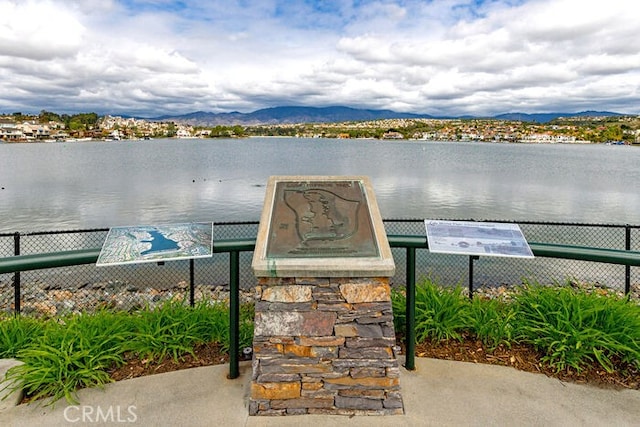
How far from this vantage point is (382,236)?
356cm

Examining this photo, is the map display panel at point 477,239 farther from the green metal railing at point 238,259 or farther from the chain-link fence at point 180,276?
the chain-link fence at point 180,276

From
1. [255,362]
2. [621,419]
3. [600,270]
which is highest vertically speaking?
[255,362]

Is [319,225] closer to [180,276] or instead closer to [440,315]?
[440,315]

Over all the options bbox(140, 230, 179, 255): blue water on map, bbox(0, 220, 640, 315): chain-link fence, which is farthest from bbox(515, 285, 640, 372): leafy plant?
bbox(0, 220, 640, 315): chain-link fence

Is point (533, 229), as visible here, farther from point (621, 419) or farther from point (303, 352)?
point (303, 352)

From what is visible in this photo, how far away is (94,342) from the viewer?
3.91 m

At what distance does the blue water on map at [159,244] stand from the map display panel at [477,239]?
2.11m

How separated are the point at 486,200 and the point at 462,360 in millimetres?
22920

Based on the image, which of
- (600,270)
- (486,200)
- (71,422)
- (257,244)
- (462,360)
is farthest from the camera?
(486,200)

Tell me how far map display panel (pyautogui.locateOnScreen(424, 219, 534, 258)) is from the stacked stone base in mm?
798

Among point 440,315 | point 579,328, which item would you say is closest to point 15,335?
point 440,315

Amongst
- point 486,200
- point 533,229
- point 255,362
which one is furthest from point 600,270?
point 486,200

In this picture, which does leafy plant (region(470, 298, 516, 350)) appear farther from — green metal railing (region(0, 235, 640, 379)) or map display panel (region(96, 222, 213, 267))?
map display panel (region(96, 222, 213, 267))

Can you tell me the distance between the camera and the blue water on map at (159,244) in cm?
364
